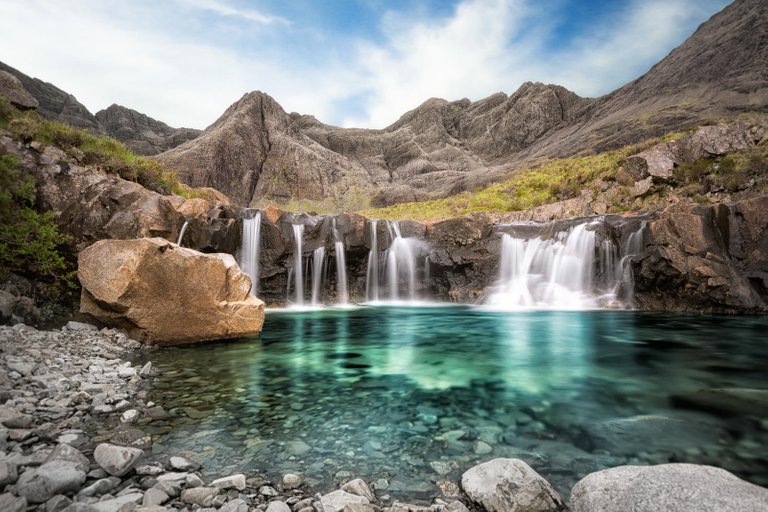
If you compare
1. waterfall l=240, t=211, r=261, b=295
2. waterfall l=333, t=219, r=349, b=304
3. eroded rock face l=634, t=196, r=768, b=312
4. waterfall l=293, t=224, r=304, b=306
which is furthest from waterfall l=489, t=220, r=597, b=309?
waterfall l=240, t=211, r=261, b=295

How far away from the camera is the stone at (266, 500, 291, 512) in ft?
9.21

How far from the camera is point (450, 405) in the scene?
5.47 meters

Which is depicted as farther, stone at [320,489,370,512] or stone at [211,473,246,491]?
stone at [211,473,246,491]

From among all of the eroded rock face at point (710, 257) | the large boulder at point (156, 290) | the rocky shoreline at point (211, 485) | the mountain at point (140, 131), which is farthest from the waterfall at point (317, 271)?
the mountain at point (140, 131)

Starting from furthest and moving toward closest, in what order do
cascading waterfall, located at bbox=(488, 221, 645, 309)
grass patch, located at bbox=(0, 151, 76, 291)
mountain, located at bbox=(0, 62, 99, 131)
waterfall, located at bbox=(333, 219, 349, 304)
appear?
mountain, located at bbox=(0, 62, 99, 131)
waterfall, located at bbox=(333, 219, 349, 304)
cascading waterfall, located at bbox=(488, 221, 645, 309)
grass patch, located at bbox=(0, 151, 76, 291)

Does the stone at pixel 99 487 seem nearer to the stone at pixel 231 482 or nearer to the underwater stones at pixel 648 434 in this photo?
the stone at pixel 231 482

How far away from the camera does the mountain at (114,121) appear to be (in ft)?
229

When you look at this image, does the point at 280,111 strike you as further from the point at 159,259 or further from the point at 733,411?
the point at 733,411

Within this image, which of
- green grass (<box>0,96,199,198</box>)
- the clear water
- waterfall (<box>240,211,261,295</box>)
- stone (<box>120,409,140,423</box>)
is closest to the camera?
the clear water

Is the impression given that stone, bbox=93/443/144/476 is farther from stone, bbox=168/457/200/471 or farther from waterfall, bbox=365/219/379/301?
waterfall, bbox=365/219/379/301

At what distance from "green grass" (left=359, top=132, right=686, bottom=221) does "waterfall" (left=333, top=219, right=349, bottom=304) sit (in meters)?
6.93

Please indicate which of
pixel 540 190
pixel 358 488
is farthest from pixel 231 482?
pixel 540 190

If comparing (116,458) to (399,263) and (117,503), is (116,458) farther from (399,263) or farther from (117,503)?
(399,263)

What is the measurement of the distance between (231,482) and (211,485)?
6.6 inches
